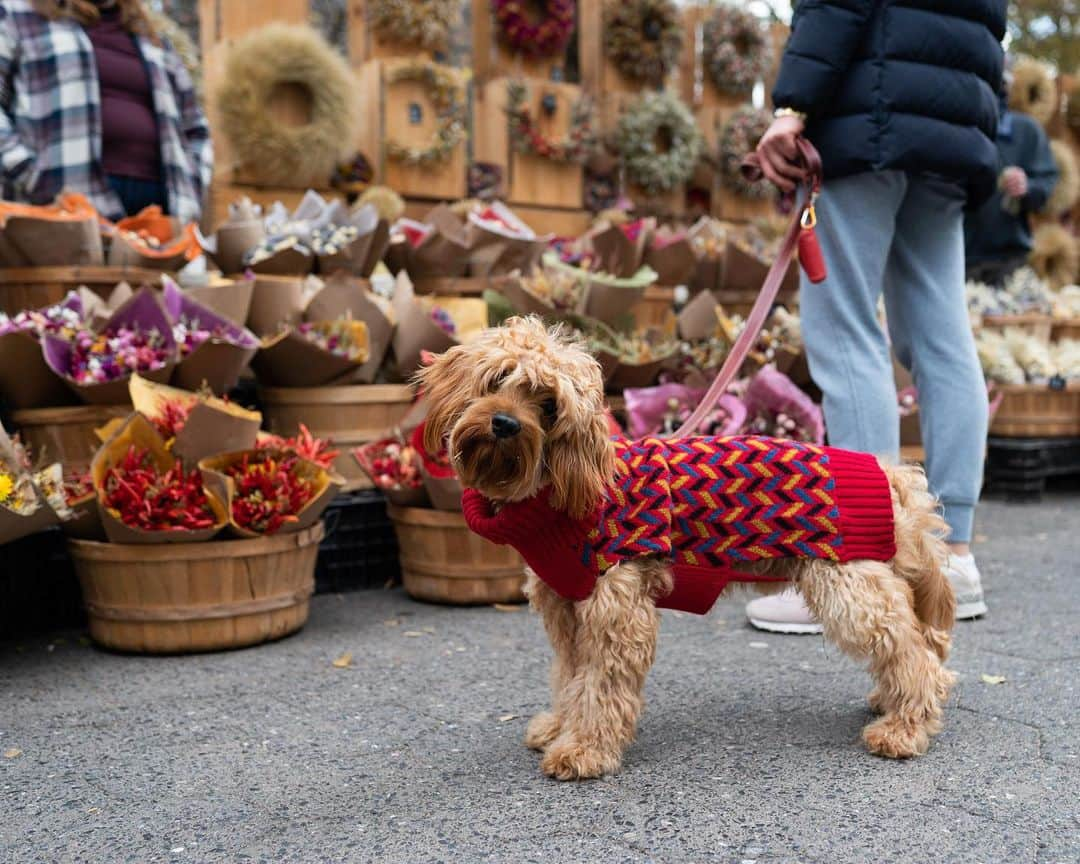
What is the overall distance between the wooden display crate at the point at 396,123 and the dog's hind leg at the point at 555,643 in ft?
19.4

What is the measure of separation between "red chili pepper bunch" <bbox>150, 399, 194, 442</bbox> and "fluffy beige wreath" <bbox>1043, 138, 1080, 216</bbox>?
30.7 ft

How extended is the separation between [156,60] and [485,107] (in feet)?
13.0

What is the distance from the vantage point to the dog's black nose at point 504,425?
1.94 metres

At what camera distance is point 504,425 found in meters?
1.95

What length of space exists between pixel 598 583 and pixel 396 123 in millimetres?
6162

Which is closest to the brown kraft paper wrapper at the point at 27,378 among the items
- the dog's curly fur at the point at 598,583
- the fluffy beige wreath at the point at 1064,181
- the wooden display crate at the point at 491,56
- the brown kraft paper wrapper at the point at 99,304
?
the brown kraft paper wrapper at the point at 99,304

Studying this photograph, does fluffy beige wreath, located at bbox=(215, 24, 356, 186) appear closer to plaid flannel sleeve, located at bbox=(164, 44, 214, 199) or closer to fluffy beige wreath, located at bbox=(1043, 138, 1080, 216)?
plaid flannel sleeve, located at bbox=(164, 44, 214, 199)

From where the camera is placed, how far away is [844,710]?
2656mm

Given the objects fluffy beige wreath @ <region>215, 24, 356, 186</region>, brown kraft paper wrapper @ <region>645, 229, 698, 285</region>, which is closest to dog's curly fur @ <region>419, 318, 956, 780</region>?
brown kraft paper wrapper @ <region>645, 229, 698, 285</region>

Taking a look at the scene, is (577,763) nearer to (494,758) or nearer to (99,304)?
(494,758)

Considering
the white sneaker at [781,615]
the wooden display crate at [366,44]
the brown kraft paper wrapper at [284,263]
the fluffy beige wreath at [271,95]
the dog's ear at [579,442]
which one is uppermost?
the wooden display crate at [366,44]

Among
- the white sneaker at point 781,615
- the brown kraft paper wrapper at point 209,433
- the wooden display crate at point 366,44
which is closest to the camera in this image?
the brown kraft paper wrapper at point 209,433

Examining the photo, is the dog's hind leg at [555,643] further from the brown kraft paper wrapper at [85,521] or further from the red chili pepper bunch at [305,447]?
the brown kraft paper wrapper at [85,521]

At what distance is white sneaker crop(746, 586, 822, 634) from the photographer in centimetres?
329
